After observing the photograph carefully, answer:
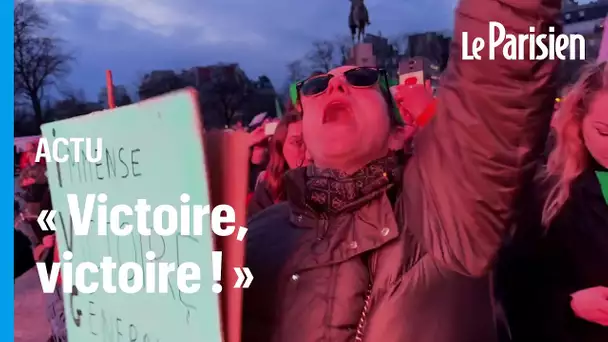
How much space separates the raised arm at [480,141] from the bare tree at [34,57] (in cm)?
70

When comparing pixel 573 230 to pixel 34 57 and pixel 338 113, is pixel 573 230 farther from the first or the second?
pixel 34 57

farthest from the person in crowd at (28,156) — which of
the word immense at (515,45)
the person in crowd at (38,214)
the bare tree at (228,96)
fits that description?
the word immense at (515,45)

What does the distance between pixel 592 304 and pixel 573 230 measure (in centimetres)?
11

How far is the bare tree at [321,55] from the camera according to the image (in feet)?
3.52

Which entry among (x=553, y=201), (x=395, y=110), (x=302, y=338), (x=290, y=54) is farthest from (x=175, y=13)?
(x=553, y=201)

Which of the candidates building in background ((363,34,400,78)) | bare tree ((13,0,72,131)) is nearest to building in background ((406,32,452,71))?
building in background ((363,34,400,78))

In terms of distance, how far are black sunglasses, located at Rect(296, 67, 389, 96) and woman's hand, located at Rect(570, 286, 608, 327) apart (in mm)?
426

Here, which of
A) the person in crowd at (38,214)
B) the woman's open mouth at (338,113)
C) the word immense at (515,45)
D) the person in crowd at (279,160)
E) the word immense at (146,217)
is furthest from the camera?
the person in crowd at (38,214)

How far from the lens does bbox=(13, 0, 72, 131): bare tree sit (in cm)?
118

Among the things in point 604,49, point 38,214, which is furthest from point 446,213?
point 38,214

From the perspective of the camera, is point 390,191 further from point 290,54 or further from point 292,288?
point 290,54

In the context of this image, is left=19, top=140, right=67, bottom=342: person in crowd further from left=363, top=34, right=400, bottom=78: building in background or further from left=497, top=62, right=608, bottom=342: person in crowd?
left=497, top=62, right=608, bottom=342: person in crowd

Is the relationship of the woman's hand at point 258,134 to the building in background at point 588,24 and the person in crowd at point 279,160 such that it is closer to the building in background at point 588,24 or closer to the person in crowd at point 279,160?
the person in crowd at point 279,160

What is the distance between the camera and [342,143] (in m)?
0.94
